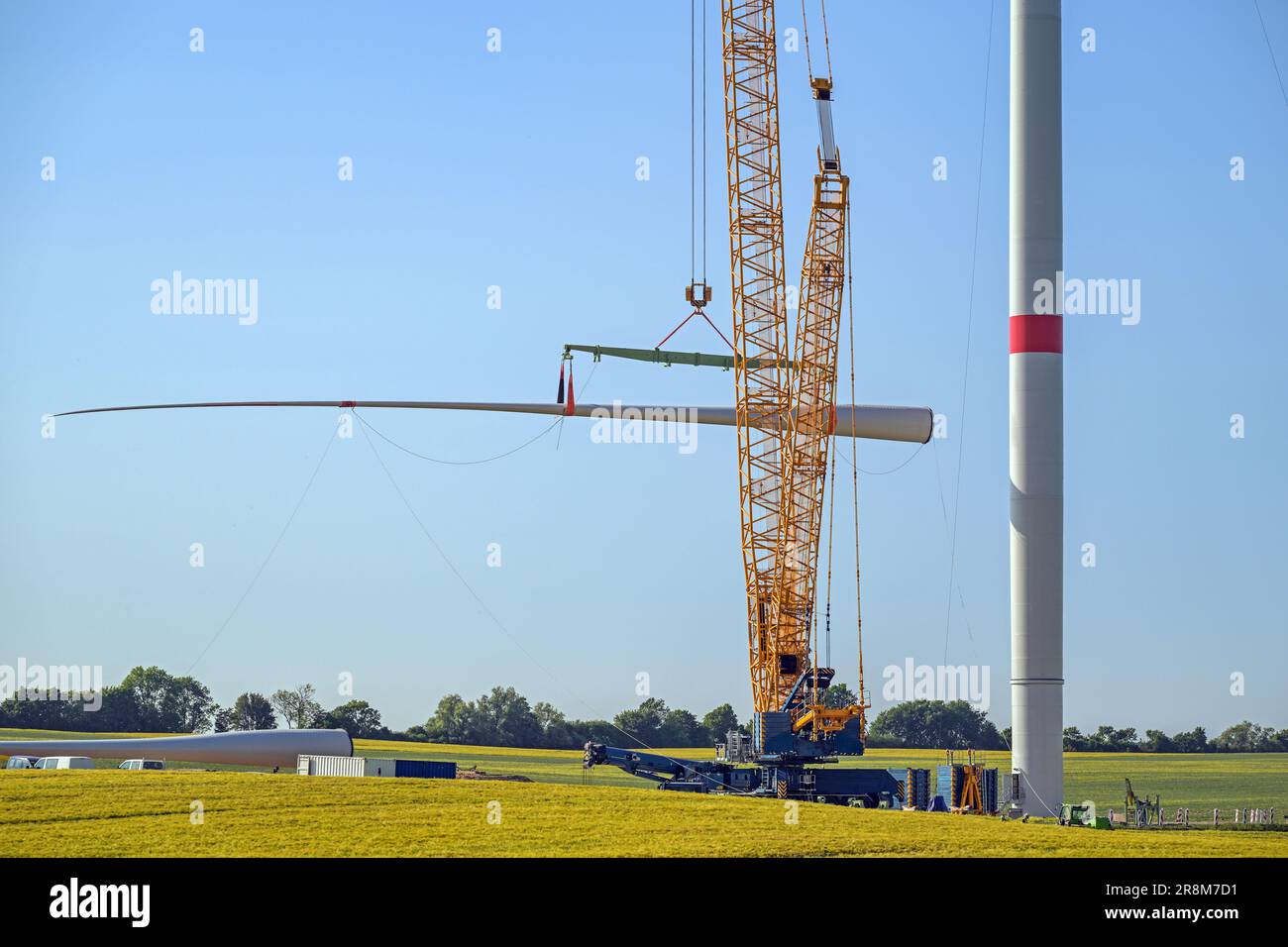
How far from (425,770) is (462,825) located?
2705 centimetres

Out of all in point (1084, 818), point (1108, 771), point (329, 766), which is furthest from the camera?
point (1108, 771)

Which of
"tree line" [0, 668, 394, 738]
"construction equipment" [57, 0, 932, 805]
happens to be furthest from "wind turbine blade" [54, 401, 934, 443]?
"tree line" [0, 668, 394, 738]

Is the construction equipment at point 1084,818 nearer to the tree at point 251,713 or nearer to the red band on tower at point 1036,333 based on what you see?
the red band on tower at point 1036,333

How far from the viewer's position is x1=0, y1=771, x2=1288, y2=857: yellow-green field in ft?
147

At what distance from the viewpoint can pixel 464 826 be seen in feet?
165

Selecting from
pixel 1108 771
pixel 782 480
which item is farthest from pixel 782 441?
pixel 1108 771

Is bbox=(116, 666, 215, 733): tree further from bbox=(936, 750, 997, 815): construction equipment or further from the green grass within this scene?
bbox=(936, 750, 997, 815): construction equipment

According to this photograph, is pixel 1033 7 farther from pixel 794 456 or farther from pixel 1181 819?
pixel 1181 819

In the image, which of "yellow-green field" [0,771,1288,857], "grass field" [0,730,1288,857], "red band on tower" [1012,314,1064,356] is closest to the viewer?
"yellow-green field" [0,771,1288,857]

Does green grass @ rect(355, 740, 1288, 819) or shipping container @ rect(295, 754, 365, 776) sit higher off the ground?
shipping container @ rect(295, 754, 365, 776)

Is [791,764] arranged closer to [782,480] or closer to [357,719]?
[782,480]

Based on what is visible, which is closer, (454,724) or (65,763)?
(65,763)

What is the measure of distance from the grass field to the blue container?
205 inches
